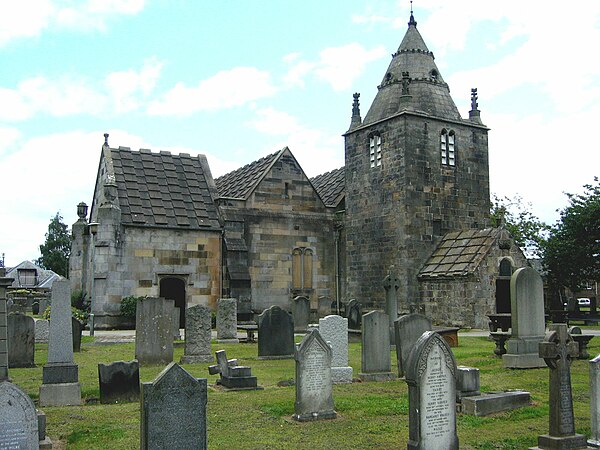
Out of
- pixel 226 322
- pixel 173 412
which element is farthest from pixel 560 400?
pixel 226 322

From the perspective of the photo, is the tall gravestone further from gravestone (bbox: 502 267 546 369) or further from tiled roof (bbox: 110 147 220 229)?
tiled roof (bbox: 110 147 220 229)

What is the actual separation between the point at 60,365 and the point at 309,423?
4.65 metres

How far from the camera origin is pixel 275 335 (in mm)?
17797

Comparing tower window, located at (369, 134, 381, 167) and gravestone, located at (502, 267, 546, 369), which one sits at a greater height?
tower window, located at (369, 134, 381, 167)

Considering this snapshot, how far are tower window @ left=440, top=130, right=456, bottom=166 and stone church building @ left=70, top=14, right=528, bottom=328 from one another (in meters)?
0.05

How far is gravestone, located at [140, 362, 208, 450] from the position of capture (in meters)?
6.76

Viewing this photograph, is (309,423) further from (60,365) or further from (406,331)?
(406,331)

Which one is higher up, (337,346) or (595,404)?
(337,346)

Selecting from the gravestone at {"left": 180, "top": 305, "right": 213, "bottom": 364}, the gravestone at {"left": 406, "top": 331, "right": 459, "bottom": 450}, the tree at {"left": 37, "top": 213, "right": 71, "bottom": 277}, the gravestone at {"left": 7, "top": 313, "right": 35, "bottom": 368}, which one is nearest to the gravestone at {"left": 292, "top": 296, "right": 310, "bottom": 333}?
the gravestone at {"left": 180, "top": 305, "right": 213, "bottom": 364}

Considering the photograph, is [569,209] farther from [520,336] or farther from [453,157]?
[520,336]

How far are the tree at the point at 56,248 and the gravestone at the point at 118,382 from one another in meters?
69.9

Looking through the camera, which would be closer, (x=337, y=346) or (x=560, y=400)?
(x=560, y=400)

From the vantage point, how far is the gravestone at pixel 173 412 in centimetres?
676

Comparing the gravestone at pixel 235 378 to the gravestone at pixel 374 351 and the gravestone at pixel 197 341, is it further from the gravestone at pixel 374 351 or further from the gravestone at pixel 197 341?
the gravestone at pixel 197 341
